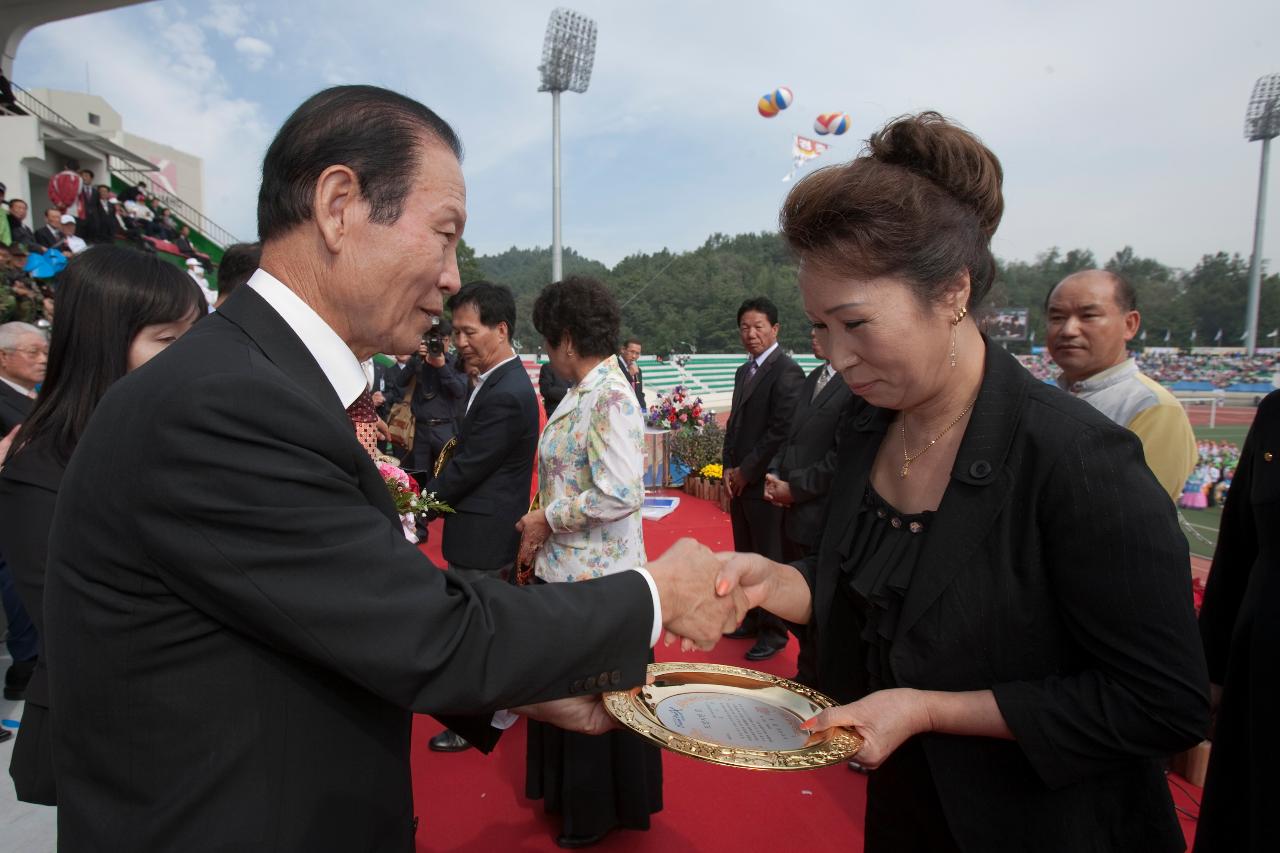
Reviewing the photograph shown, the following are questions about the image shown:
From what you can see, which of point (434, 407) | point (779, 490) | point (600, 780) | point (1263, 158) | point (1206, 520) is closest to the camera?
point (600, 780)

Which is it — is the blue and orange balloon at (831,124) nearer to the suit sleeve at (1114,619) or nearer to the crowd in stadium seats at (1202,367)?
the crowd in stadium seats at (1202,367)

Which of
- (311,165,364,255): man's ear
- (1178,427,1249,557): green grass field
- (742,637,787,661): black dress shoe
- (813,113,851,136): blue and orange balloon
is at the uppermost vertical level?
(813,113,851,136): blue and orange balloon

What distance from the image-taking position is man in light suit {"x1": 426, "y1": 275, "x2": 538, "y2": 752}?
380 centimetres

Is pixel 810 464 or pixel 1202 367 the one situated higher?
pixel 810 464

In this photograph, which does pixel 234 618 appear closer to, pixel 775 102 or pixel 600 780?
pixel 600 780

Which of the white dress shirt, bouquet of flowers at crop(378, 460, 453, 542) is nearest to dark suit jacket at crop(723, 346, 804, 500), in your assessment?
bouquet of flowers at crop(378, 460, 453, 542)

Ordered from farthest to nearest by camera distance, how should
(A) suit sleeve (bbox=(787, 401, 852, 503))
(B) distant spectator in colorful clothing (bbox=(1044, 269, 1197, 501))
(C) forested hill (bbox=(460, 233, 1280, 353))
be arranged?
1. (C) forested hill (bbox=(460, 233, 1280, 353))
2. (A) suit sleeve (bbox=(787, 401, 852, 503))
3. (B) distant spectator in colorful clothing (bbox=(1044, 269, 1197, 501))

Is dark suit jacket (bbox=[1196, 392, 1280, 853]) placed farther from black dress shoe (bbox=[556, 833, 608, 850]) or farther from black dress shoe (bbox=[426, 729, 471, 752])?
black dress shoe (bbox=[426, 729, 471, 752])

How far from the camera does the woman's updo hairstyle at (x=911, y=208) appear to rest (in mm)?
1404

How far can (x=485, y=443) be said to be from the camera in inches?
150

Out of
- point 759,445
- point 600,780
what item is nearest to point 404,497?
point 600,780

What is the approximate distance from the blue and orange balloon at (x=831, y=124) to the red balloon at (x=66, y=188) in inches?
1102

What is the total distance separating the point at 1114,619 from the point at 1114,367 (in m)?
3.07

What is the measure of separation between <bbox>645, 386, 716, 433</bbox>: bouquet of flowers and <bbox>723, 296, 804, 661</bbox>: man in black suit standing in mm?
5003
